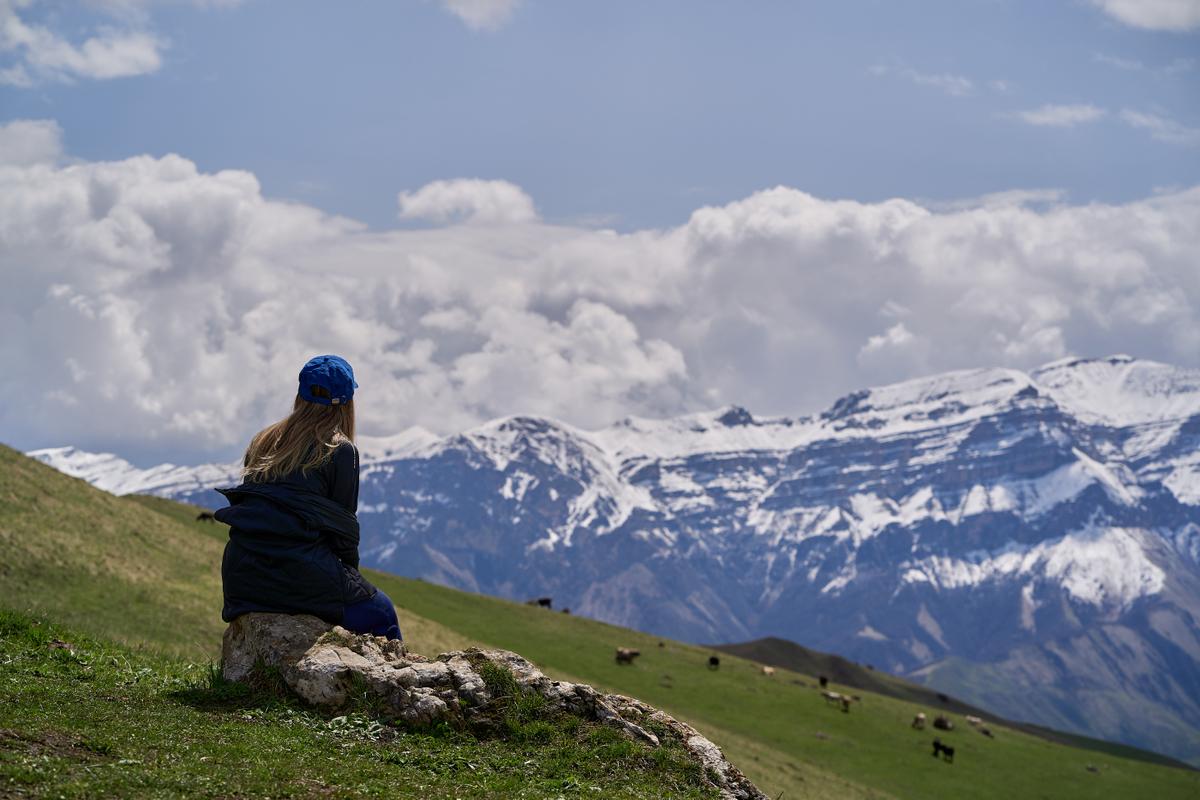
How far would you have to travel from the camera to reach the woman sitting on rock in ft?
62.4

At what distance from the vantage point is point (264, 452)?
1966 centimetres

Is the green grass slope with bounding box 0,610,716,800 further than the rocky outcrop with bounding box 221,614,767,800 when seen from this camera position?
No

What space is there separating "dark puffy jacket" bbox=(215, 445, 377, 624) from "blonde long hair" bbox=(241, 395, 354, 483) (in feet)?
0.77

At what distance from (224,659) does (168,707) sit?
5.35ft

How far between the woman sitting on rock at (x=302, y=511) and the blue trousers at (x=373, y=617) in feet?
0.72

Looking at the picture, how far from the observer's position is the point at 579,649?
11219 centimetres

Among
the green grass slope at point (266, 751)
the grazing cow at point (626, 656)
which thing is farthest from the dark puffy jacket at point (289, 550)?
the grazing cow at point (626, 656)

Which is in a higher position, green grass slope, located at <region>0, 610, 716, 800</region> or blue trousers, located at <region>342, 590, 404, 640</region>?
blue trousers, located at <region>342, 590, 404, 640</region>

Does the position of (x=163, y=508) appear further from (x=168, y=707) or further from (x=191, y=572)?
(x=168, y=707)

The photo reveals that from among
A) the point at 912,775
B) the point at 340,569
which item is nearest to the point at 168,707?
the point at 340,569

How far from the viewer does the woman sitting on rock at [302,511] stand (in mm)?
19031

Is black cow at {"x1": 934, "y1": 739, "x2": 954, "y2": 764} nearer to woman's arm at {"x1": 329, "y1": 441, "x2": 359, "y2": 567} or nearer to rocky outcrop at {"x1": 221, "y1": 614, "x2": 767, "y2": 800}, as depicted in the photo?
rocky outcrop at {"x1": 221, "y1": 614, "x2": 767, "y2": 800}

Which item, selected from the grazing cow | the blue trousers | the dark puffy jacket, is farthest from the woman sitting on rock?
the grazing cow

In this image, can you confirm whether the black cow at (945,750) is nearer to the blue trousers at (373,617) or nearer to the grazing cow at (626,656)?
the grazing cow at (626,656)
